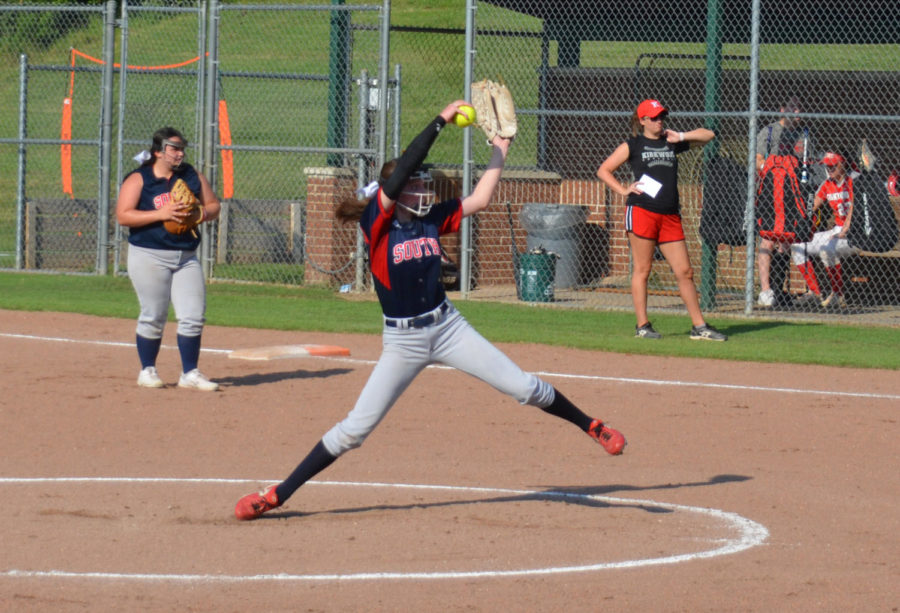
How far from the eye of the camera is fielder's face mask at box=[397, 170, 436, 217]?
6105 mm

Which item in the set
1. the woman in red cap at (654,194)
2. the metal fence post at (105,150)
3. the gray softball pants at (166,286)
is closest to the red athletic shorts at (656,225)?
the woman in red cap at (654,194)

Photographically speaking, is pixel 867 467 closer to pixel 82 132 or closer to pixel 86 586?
pixel 86 586

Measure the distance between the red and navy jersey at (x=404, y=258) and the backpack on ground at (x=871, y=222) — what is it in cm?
1023

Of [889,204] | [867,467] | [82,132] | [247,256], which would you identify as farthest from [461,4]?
[867,467]

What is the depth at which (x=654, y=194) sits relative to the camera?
12.4 metres

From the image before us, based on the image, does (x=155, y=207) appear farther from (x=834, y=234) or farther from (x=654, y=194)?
(x=834, y=234)

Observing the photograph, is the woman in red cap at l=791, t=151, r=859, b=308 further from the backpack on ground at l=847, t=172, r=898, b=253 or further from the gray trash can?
the gray trash can

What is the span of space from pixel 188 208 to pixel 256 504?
3868 millimetres

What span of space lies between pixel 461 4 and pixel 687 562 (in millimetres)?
39667

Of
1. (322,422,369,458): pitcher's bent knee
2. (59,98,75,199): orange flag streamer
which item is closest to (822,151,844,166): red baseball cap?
(322,422,369,458): pitcher's bent knee

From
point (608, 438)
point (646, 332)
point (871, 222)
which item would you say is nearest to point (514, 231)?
point (871, 222)

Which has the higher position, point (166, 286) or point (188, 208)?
point (188, 208)

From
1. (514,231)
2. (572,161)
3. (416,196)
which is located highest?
(572,161)

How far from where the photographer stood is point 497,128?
20.9 ft
